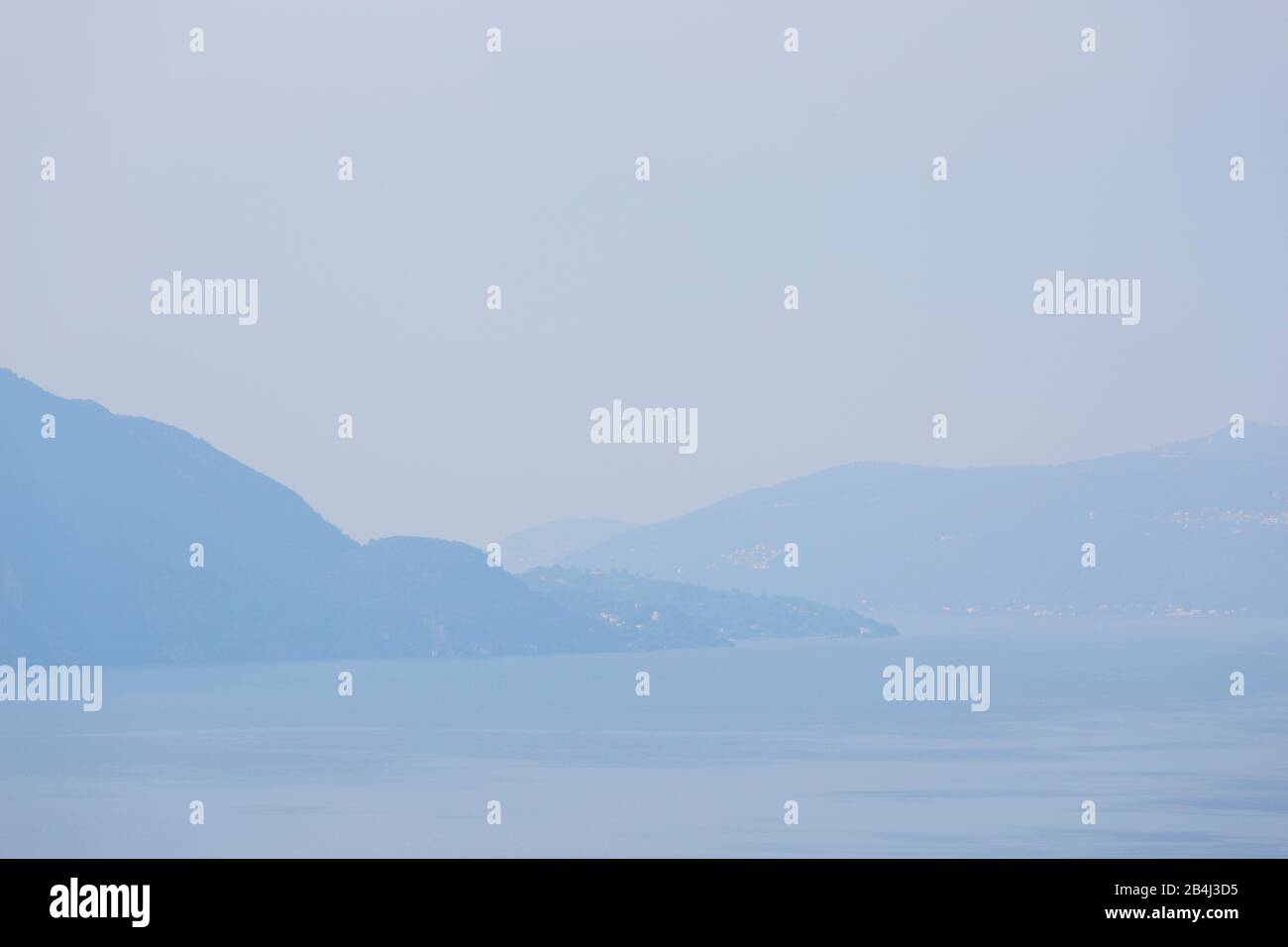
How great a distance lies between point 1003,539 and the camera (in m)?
29.4

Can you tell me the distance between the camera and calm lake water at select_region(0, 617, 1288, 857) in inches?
581

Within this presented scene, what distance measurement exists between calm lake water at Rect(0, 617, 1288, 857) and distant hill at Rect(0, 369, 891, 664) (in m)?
0.97

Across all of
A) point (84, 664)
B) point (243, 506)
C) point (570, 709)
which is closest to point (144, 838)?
point (570, 709)

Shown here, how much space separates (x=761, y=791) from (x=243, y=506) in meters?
22.8

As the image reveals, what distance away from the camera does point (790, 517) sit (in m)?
27.2

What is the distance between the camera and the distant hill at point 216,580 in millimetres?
30875
